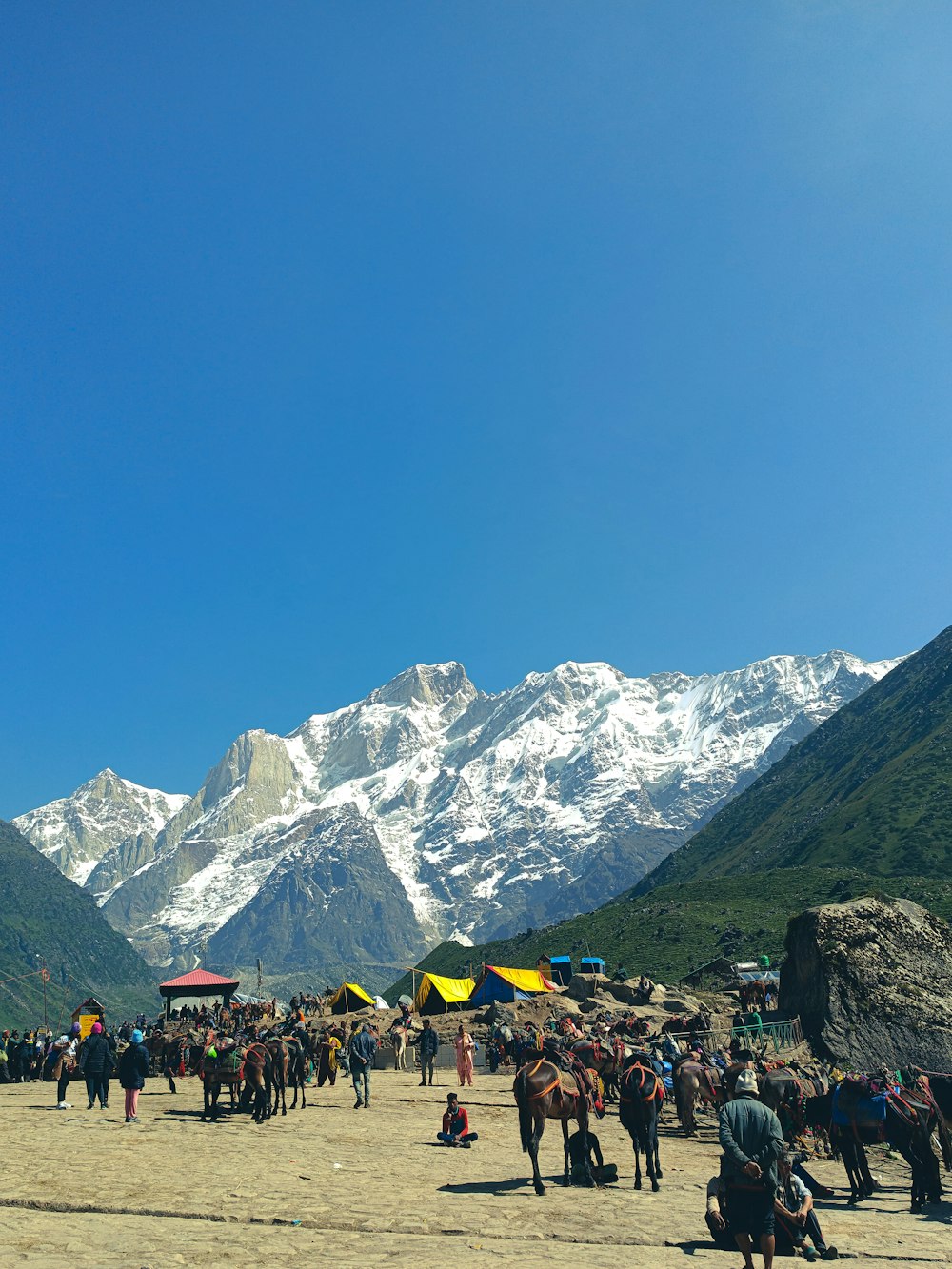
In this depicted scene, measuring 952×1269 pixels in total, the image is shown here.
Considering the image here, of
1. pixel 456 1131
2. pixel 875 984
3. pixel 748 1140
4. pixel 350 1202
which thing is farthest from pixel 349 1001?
pixel 748 1140

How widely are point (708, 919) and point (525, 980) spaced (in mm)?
53971

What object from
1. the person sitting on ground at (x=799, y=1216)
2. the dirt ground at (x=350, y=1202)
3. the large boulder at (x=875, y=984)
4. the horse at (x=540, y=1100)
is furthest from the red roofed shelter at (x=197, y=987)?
the person sitting on ground at (x=799, y=1216)

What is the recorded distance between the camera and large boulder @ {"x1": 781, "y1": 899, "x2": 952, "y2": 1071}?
30234 mm

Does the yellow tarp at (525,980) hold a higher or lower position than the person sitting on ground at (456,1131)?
higher

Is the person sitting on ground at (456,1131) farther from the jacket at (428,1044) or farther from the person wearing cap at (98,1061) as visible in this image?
the jacket at (428,1044)

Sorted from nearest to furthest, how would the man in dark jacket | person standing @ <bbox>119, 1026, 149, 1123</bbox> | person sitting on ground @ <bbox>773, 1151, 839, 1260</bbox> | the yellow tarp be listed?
person sitting on ground @ <bbox>773, 1151, 839, 1260</bbox> < person standing @ <bbox>119, 1026, 149, 1123</bbox> < the man in dark jacket < the yellow tarp

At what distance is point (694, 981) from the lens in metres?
70.6

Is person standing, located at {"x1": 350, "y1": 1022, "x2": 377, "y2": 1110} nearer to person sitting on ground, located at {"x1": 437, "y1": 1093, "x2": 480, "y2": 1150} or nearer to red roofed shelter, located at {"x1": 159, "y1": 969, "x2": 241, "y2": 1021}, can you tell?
person sitting on ground, located at {"x1": 437, "y1": 1093, "x2": 480, "y2": 1150}

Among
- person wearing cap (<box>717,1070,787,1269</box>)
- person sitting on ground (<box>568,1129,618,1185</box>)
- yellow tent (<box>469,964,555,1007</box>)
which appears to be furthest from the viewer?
yellow tent (<box>469,964,555,1007</box>)

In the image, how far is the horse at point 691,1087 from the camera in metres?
22.8

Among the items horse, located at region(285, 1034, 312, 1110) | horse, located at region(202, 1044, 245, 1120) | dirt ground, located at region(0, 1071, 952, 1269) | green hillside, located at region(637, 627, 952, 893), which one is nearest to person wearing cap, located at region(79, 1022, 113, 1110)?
dirt ground, located at region(0, 1071, 952, 1269)

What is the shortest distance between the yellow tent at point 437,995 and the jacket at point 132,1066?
111 ft

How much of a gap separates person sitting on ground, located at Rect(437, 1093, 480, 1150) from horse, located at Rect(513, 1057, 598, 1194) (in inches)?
187

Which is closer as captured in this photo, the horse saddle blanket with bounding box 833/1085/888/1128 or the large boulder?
the horse saddle blanket with bounding box 833/1085/888/1128
